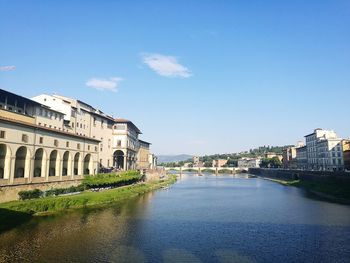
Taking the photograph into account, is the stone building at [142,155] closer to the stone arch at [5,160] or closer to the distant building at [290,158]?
the distant building at [290,158]

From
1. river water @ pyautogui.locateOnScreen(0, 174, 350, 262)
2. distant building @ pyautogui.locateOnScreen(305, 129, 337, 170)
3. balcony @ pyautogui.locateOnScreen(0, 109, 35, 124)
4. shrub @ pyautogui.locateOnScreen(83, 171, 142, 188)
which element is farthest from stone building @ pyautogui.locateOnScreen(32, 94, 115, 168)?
distant building @ pyautogui.locateOnScreen(305, 129, 337, 170)

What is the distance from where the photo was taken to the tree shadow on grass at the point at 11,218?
35.0 metres

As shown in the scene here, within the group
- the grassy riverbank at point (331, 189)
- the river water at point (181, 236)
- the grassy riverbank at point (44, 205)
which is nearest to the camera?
the river water at point (181, 236)

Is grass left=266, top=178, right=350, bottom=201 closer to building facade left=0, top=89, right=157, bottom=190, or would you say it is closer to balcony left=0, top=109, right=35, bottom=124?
building facade left=0, top=89, right=157, bottom=190

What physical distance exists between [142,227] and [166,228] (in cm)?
285

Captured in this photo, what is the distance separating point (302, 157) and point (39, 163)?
129086mm

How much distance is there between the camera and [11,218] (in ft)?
122

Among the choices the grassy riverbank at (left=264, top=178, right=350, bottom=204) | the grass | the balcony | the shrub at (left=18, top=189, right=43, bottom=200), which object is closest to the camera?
the shrub at (left=18, top=189, right=43, bottom=200)

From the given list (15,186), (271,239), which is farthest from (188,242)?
(15,186)

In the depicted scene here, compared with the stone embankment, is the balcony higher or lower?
higher

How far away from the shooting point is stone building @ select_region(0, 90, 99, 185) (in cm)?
4516

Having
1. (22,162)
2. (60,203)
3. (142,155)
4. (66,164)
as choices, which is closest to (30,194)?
(60,203)

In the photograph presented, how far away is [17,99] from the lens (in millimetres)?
54375

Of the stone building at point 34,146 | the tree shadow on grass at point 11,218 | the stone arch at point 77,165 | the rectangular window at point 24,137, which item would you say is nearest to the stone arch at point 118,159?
the stone building at point 34,146
